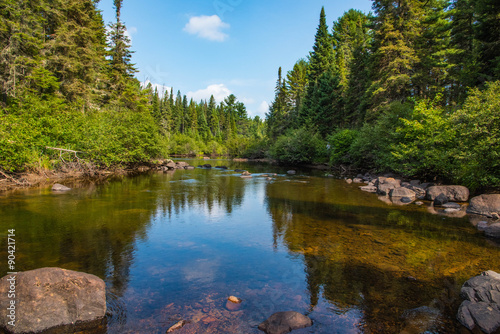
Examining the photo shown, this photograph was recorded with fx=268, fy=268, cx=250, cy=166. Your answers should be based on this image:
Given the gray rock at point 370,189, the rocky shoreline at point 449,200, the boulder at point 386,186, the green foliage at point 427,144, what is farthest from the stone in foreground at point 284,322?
the gray rock at point 370,189

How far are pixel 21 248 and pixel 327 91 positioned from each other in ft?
144

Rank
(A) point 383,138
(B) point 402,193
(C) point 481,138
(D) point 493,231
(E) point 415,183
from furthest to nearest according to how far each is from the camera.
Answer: (A) point 383,138 → (E) point 415,183 → (B) point 402,193 → (C) point 481,138 → (D) point 493,231

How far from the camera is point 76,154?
21.8m

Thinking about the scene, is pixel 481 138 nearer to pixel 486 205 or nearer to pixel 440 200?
pixel 486 205

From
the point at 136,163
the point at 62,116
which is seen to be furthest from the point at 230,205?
the point at 136,163

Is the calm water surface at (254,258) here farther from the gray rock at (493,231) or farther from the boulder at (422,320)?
the gray rock at (493,231)

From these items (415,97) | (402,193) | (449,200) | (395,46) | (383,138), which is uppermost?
(395,46)

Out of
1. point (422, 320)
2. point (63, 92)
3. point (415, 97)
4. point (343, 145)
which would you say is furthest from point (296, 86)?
point (422, 320)

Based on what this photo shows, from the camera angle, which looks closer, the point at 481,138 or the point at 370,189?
the point at 481,138

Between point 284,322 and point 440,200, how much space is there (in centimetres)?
1415

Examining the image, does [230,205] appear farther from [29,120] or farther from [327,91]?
[327,91]

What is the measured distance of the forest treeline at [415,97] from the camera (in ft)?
47.6

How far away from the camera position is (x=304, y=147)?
44438 millimetres

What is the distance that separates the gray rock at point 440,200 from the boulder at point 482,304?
33.7ft
